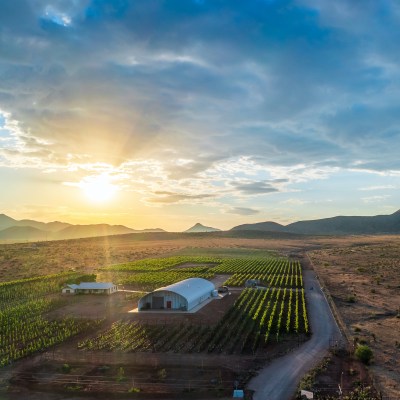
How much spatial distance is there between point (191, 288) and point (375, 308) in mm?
22996

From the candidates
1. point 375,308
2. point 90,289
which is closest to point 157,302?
point 90,289

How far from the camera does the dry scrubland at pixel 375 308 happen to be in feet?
104

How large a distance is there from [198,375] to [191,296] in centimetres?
2277

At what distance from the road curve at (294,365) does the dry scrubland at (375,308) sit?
7.49ft

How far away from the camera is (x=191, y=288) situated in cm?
5606

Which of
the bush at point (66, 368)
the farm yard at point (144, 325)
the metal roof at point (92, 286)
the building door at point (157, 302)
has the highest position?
the metal roof at point (92, 286)

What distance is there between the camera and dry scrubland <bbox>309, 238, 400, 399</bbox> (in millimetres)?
31663

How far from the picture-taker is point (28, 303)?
189 ft

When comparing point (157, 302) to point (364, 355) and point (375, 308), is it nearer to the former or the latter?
point (364, 355)

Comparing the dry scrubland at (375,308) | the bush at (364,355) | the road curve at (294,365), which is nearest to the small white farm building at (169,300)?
the road curve at (294,365)

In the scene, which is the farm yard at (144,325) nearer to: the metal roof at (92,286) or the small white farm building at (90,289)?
the small white farm building at (90,289)

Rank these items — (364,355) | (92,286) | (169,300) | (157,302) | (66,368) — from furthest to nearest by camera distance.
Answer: (92,286), (157,302), (169,300), (364,355), (66,368)

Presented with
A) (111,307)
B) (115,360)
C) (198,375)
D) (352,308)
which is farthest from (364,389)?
(111,307)

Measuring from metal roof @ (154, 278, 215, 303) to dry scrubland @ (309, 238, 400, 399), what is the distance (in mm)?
17495
